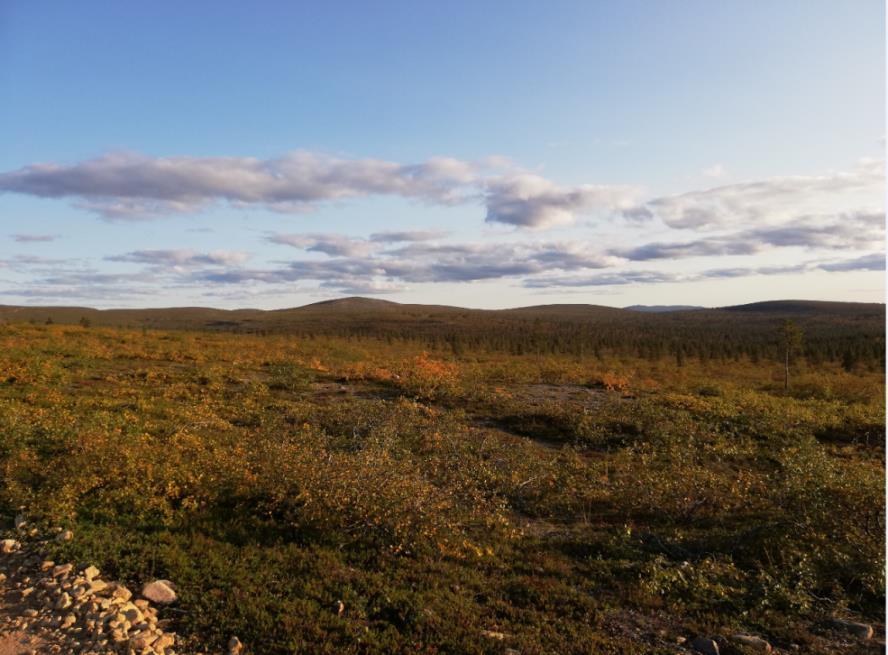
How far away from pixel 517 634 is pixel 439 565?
150 cm

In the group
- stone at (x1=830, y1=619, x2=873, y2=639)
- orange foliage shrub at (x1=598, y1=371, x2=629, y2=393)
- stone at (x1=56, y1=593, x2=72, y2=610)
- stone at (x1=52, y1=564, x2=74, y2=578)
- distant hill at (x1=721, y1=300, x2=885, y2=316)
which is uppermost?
distant hill at (x1=721, y1=300, x2=885, y2=316)

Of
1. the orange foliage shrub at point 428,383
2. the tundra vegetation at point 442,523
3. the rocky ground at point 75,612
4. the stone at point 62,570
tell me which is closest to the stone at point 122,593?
the rocky ground at point 75,612

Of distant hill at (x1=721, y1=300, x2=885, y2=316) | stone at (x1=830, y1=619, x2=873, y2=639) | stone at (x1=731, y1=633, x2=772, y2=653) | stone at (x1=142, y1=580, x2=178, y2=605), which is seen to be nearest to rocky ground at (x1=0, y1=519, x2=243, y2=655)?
stone at (x1=142, y1=580, x2=178, y2=605)

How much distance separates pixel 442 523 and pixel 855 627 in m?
4.44

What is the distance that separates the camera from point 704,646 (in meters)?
4.95

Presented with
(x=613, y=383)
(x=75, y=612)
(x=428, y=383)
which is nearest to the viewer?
(x=75, y=612)

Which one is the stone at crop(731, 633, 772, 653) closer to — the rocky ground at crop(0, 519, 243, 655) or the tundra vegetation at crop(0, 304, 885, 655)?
the tundra vegetation at crop(0, 304, 885, 655)

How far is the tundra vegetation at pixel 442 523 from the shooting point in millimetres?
5238

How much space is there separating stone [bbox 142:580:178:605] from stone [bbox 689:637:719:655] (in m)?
5.01

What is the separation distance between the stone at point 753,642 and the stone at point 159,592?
545cm

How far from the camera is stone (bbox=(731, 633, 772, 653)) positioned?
4.93 metres

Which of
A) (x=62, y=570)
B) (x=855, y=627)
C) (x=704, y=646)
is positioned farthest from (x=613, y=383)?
(x=62, y=570)

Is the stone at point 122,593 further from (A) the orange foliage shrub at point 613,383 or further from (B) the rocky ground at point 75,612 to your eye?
(A) the orange foliage shrub at point 613,383

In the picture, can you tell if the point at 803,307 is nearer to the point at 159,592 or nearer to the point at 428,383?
the point at 428,383
